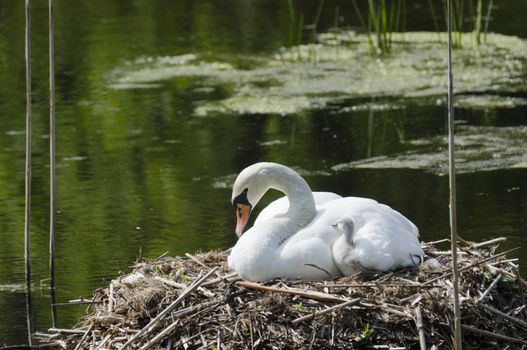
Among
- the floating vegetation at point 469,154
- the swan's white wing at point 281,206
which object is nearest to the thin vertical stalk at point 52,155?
the swan's white wing at point 281,206

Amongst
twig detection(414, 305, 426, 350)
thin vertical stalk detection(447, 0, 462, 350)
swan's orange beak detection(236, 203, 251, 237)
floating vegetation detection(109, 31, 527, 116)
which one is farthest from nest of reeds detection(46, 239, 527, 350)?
floating vegetation detection(109, 31, 527, 116)

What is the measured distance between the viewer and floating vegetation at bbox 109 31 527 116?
16625 millimetres

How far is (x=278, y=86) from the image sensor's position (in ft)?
56.8

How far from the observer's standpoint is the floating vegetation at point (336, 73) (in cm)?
1662

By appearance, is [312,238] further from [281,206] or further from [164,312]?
[164,312]

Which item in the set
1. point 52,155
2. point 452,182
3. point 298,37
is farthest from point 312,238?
point 298,37

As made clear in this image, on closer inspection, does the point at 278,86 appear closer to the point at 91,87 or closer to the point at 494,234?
the point at 91,87

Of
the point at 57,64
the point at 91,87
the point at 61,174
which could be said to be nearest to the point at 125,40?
the point at 57,64

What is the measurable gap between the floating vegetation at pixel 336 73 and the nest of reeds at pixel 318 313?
847 cm

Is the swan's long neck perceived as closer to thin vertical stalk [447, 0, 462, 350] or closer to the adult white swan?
the adult white swan

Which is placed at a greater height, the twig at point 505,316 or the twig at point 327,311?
the twig at point 327,311

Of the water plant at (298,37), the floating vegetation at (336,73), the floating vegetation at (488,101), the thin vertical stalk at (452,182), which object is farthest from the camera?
the water plant at (298,37)

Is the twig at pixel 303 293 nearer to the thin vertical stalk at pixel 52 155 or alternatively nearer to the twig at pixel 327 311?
the twig at pixel 327 311

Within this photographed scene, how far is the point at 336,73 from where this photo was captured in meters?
17.9
